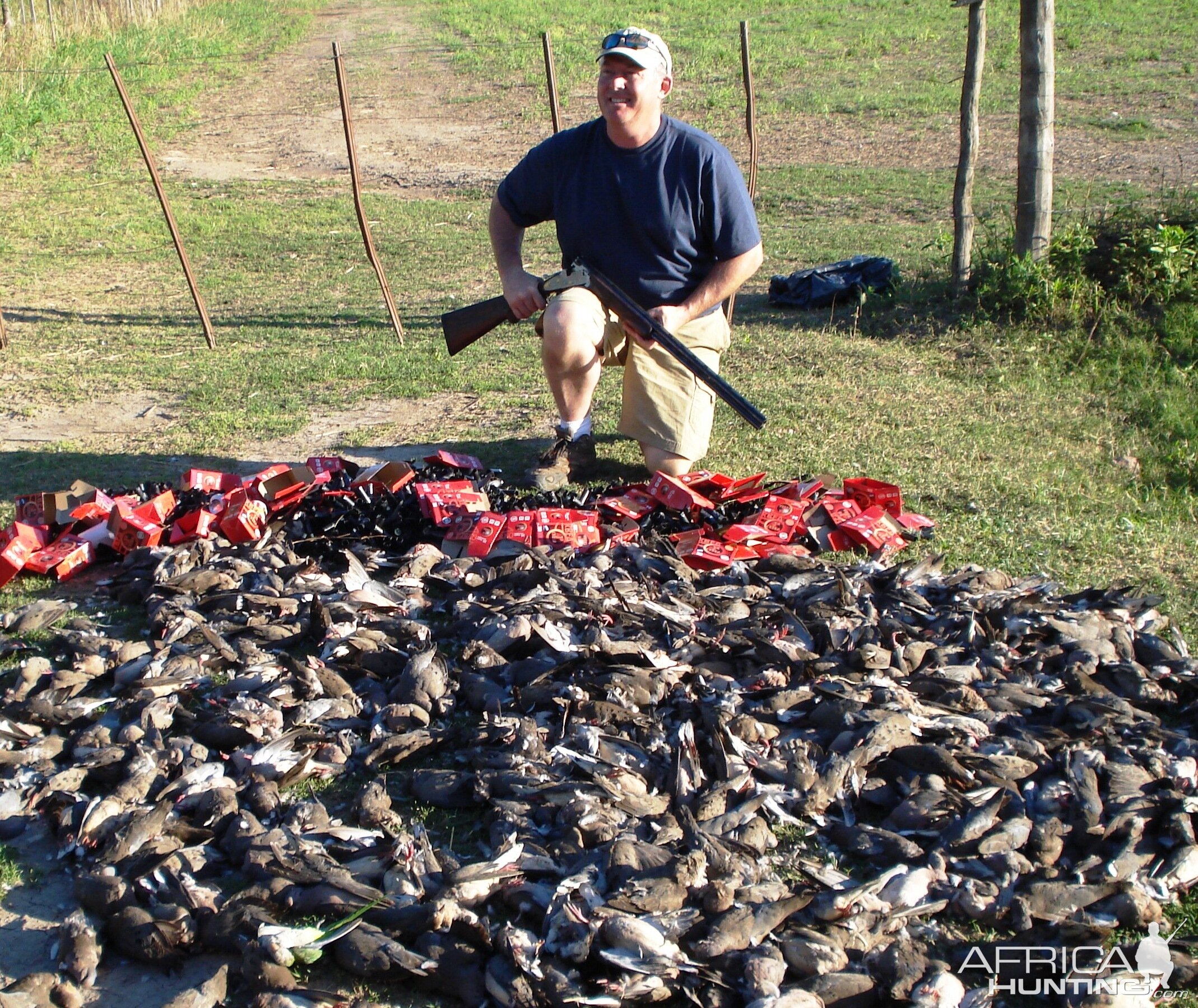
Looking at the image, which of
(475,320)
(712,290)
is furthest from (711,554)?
(475,320)

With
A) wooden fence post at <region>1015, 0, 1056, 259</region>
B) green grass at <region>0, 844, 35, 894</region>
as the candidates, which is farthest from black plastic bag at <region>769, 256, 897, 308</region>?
green grass at <region>0, 844, 35, 894</region>

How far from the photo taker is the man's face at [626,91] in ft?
16.6

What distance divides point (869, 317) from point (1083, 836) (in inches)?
232

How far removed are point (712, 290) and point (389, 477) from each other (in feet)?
5.67

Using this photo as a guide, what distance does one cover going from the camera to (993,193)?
12977 mm

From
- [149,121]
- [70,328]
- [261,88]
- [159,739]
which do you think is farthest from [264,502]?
[261,88]

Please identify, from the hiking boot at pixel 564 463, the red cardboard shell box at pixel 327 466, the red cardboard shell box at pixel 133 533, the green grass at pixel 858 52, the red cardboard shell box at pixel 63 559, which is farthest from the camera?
the green grass at pixel 858 52

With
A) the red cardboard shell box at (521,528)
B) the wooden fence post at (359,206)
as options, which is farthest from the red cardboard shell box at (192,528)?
the wooden fence post at (359,206)

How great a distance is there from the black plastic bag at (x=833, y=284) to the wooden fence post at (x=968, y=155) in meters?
0.55

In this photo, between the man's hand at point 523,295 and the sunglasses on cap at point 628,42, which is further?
the man's hand at point 523,295

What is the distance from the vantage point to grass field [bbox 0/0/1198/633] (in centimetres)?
561

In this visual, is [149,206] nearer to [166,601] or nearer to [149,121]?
[149,121]

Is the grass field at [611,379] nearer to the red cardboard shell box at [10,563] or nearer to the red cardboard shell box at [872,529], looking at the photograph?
the red cardboard shell box at [10,563]

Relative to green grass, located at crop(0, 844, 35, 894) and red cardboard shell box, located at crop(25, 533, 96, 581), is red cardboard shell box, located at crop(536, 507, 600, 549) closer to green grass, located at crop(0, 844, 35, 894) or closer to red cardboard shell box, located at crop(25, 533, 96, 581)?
red cardboard shell box, located at crop(25, 533, 96, 581)
